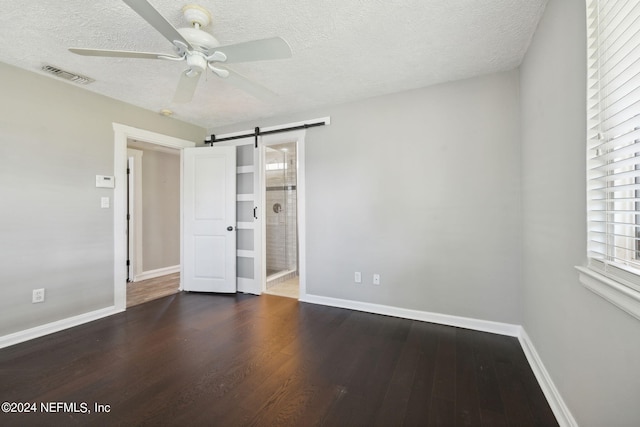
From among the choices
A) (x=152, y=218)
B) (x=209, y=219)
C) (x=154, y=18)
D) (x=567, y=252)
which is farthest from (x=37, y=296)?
(x=567, y=252)

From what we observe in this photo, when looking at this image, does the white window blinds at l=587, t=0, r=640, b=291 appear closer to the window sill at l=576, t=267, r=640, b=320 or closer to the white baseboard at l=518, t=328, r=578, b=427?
the window sill at l=576, t=267, r=640, b=320

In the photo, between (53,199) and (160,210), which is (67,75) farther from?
(160,210)

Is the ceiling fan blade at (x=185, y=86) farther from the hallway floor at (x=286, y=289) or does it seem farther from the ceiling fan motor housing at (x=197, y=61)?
the hallway floor at (x=286, y=289)

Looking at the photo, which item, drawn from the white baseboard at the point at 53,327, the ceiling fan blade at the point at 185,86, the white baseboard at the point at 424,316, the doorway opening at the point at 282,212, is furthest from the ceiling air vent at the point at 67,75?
the white baseboard at the point at 424,316

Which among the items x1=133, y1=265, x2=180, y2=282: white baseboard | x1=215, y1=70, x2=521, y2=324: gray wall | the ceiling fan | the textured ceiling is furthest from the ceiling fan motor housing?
x1=133, y1=265, x2=180, y2=282: white baseboard

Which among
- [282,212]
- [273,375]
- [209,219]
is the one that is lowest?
[273,375]

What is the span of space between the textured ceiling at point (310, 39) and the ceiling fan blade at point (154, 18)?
12.5 inches

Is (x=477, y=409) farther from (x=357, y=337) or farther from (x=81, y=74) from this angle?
(x=81, y=74)

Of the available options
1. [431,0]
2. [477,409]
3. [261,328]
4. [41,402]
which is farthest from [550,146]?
A: [41,402]

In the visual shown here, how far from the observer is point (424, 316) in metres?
2.78

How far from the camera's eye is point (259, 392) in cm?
171

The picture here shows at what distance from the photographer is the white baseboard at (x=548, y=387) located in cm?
139

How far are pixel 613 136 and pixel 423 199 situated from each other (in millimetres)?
1720

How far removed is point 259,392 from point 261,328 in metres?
0.96
